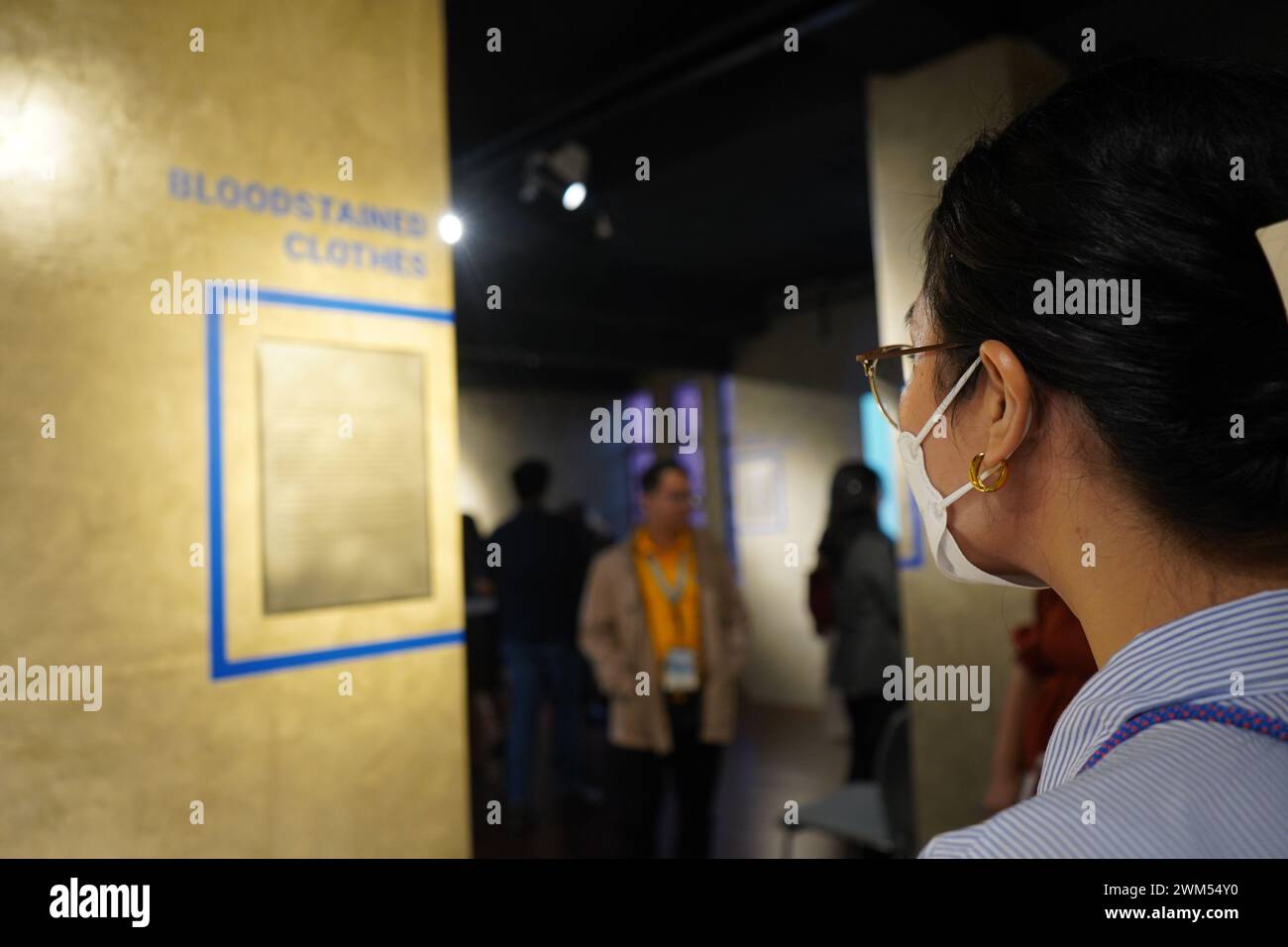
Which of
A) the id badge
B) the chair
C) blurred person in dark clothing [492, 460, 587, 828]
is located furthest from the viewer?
blurred person in dark clothing [492, 460, 587, 828]

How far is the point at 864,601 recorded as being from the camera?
4371mm

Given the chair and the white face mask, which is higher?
the white face mask

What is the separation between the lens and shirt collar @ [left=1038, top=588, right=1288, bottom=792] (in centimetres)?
66

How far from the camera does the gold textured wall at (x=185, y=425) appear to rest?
163cm

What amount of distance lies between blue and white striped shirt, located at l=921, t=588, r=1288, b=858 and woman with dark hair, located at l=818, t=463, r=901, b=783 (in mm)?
3678

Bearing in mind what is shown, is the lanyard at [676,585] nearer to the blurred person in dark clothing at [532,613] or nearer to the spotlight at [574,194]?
the blurred person in dark clothing at [532,613]

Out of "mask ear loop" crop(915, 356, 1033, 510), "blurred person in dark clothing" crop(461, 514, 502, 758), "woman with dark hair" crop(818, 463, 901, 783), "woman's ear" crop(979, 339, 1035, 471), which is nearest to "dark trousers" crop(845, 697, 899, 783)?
"woman with dark hair" crop(818, 463, 901, 783)

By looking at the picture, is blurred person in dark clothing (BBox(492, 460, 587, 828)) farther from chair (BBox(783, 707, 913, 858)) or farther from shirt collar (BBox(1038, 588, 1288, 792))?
shirt collar (BBox(1038, 588, 1288, 792))

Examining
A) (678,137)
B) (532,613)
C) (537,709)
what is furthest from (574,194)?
(537,709)

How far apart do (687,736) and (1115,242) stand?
297 cm

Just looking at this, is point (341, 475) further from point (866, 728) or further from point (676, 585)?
point (866, 728)

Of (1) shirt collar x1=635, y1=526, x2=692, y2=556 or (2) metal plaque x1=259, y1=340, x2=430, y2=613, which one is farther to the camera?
(1) shirt collar x1=635, y1=526, x2=692, y2=556

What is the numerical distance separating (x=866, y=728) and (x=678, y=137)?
9.92 feet

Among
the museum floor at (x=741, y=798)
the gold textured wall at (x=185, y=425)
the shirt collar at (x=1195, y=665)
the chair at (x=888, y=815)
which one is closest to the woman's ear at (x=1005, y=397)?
the shirt collar at (x=1195, y=665)
